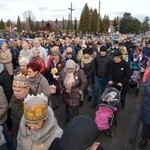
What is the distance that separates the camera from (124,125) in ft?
27.3

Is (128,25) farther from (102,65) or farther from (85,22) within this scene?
(102,65)

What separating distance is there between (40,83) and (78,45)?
1135 centimetres

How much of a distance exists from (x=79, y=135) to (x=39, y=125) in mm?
1167

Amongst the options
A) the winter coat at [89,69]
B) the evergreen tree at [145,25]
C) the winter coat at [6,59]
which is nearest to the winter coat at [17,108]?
the winter coat at [6,59]

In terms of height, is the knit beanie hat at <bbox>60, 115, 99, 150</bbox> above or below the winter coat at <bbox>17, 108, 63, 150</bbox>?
above

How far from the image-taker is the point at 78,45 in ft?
55.5

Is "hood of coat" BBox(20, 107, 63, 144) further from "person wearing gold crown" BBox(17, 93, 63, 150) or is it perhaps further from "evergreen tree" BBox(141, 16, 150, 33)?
"evergreen tree" BBox(141, 16, 150, 33)

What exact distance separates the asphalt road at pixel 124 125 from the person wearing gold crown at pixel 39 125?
3.53 m

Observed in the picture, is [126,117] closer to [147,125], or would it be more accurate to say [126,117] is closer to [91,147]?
[147,125]

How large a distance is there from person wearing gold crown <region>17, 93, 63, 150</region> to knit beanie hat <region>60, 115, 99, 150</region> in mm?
967

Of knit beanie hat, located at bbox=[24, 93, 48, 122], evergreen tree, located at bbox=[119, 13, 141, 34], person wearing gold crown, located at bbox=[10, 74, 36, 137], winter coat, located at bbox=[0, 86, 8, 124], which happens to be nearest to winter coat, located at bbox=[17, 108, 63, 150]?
knit beanie hat, located at bbox=[24, 93, 48, 122]

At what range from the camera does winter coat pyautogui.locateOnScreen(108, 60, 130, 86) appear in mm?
9211

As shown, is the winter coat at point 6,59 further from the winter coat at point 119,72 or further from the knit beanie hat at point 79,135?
the knit beanie hat at point 79,135

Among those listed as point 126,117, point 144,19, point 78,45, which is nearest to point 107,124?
point 126,117
